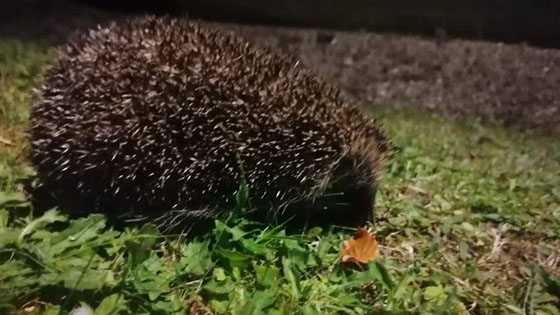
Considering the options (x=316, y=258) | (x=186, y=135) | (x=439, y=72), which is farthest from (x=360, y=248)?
(x=439, y=72)

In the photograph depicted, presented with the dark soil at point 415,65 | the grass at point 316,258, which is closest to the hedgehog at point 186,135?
the grass at point 316,258

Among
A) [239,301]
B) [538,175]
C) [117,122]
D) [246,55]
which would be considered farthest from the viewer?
[538,175]

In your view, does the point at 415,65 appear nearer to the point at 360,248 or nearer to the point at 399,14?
the point at 399,14

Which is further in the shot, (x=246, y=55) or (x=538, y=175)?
(x=538, y=175)

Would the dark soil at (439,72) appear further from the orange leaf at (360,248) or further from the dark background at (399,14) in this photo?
the orange leaf at (360,248)

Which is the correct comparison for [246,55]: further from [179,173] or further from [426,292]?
[426,292]

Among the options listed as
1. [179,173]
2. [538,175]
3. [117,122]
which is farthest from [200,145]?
[538,175]

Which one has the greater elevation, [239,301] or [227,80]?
[227,80]
